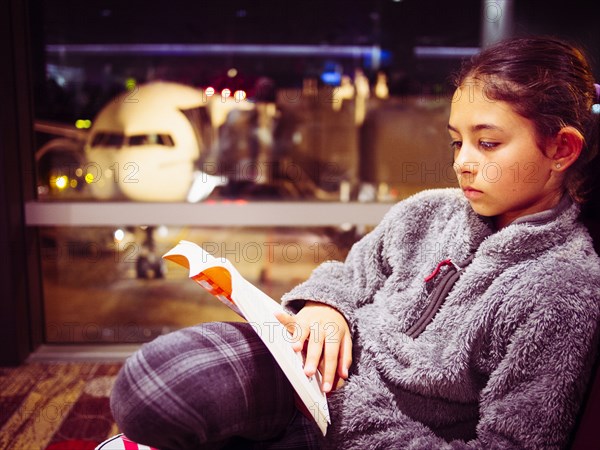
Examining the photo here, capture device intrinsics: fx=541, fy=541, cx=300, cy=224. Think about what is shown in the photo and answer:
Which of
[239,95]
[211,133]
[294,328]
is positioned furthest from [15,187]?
[294,328]

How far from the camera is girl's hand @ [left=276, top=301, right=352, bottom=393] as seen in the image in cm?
74

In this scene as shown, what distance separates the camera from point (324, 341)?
77 centimetres

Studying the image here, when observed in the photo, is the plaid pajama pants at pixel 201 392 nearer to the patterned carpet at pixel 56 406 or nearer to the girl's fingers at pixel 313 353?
the girl's fingers at pixel 313 353

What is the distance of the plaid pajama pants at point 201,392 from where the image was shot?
615 mm

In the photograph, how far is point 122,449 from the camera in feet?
2.66

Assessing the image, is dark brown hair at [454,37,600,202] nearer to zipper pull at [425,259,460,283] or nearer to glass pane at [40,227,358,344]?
zipper pull at [425,259,460,283]

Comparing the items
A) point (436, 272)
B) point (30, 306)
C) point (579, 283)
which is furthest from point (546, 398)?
point (30, 306)

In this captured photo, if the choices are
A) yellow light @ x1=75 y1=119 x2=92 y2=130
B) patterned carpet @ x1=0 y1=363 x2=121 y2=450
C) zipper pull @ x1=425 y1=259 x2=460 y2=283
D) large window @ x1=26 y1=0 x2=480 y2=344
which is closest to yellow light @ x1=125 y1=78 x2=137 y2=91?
large window @ x1=26 y1=0 x2=480 y2=344

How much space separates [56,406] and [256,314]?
1276mm

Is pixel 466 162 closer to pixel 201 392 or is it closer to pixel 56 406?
pixel 201 392

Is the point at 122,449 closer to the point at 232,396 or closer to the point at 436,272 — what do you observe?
the point at 232,396

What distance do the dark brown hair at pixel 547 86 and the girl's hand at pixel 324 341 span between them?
0.39 m

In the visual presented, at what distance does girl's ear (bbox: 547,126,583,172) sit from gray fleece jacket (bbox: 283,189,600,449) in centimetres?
6

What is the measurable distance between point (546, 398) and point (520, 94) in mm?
403
